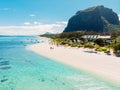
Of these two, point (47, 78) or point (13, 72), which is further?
point (13, 72)

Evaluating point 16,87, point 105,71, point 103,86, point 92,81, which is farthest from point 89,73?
point 16,87

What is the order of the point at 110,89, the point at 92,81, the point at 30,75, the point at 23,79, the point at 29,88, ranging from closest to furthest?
the point at 110,89 < the point at 29,88 < the point at 92,81 < the point at 23,79 < the point at 30,75

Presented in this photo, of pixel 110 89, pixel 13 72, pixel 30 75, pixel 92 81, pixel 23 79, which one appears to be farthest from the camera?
pixel 13 72

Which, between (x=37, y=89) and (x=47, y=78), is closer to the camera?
(x=37, y=89)

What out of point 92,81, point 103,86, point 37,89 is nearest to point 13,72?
point 37,89

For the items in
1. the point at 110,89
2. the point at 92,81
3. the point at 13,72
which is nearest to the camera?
the point at 110,89

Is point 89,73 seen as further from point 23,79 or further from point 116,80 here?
point 23,79

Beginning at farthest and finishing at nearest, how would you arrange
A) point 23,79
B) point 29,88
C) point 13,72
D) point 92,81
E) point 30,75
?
point 13,72 < point 30,75 < point 23,79 < point 92,81 < point 29,88

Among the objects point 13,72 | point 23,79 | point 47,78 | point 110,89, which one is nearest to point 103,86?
point 110,89

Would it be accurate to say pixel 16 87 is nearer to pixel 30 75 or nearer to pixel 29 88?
pixel 29 88
